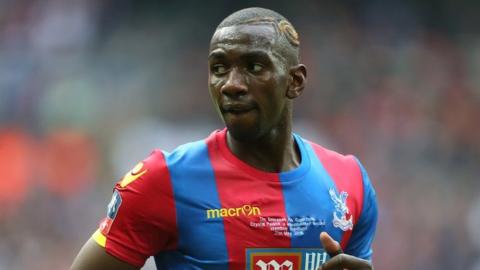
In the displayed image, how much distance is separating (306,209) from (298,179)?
0.15 meters

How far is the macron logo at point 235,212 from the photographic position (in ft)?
11.1

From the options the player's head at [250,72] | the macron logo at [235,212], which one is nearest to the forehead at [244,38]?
the player's head at [250,72]

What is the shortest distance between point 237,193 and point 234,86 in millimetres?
414

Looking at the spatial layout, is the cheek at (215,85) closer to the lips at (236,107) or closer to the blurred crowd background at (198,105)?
the lips at (236,107)

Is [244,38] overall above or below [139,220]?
above

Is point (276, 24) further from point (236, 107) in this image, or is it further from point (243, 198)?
point (243, 198)

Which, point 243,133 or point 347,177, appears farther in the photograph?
point 347,177

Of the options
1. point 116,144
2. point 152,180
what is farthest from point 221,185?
point 116,144

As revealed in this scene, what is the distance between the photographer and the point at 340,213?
3.57 meters

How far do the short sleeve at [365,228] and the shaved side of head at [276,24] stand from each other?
25.0 inches

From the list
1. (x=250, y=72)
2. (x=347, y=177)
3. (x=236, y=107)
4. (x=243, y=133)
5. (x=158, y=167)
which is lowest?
(x=347, y=177)

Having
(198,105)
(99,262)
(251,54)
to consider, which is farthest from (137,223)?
(198,105)

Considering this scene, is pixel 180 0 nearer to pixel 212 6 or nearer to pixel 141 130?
pixel 212 6

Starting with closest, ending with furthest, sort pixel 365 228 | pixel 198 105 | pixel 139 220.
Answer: pixel 139 220 → pixel 365 228 → pixel 198 105
